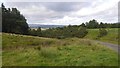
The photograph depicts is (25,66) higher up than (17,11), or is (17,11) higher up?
(17,11)

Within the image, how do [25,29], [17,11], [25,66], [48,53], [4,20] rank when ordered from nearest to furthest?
[25,66]
[48,53]
[4,20]
[25,29]
[17,11]

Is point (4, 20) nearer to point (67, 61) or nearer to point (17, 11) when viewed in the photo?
point (17, 11)

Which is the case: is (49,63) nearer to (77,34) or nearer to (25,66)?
(25,66)

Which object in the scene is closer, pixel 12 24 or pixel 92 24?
pixel 12 24

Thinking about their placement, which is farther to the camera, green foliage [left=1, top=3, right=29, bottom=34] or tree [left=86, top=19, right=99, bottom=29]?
tree [left=86, top=19, right=99, bottom=29]

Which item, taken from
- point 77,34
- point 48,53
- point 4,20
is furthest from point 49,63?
point 77,34

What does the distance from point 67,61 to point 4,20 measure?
65399 millimetres

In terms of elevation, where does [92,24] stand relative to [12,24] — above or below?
below

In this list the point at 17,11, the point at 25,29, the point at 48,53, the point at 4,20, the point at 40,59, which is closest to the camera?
the point at 40,59

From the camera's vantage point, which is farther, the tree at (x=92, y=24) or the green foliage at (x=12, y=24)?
the tree at (x=92, y=24)

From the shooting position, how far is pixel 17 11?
96375 millimetres

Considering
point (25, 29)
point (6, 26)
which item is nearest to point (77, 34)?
point (25, 29)

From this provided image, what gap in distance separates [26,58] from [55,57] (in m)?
2.15

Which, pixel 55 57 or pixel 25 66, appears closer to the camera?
pixel 25 66
